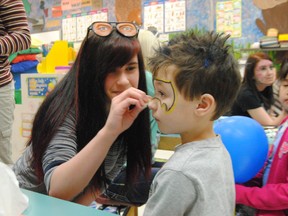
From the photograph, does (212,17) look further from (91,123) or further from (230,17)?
(91,123)

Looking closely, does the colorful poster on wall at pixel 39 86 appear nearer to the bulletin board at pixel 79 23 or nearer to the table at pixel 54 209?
the table at pixel 54 209

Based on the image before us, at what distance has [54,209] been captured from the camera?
71 centimetres

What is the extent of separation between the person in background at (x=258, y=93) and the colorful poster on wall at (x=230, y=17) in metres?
1.41

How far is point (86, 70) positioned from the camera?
112 centimetres

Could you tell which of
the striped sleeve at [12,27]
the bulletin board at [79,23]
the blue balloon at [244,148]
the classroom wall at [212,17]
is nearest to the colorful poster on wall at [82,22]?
the bulletin board at [79,23]

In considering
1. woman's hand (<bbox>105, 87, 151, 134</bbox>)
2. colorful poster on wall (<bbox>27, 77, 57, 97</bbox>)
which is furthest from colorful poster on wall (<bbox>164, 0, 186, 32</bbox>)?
woman's hand (<bbox>105, 87, 151, 134</bbox>)

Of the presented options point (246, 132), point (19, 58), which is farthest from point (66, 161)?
point (19, 58)

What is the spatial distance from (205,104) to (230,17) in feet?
12.5

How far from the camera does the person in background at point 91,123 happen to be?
36.3 inches

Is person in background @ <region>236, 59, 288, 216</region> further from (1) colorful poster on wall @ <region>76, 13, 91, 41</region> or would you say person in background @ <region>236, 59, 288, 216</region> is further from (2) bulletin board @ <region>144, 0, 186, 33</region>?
(1) colorful poster on wall @ <region>76, 13, 91, 41</region>

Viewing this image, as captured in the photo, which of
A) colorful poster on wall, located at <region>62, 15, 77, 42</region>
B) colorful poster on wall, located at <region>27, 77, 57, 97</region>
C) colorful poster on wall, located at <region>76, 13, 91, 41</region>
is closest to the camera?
colorful poster on wall, located at <region>27, 77, 57, 97</region>

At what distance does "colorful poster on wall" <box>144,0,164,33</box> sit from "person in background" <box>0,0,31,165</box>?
355cm

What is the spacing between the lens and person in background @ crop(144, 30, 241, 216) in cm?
68

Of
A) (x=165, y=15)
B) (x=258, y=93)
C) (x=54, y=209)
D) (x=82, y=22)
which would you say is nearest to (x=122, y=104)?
(x=54, y=209)
